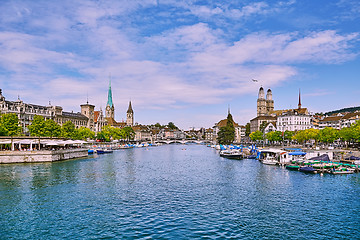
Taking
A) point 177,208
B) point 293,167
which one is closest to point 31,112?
point 293,167

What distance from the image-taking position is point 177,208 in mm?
28984

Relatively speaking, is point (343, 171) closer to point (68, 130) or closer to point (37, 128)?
point (37, 128)

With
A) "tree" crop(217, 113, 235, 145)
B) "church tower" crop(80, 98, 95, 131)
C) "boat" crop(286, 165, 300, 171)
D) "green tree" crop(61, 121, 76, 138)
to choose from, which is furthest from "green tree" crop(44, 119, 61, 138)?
"tree" crop(217, 113, 235, 145)

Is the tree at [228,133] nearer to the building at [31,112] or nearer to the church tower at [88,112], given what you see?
the church tower at [88,112]

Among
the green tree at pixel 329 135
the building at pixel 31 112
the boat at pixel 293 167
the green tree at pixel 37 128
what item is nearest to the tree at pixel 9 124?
the green tree at pixel 37 128

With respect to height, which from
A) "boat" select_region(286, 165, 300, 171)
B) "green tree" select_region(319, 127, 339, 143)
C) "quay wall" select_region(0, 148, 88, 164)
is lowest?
"boat" select_region(286, 165, 300, 171)

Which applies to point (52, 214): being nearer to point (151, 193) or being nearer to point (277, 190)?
point (151, 193)

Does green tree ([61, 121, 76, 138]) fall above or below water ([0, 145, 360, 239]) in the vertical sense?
above

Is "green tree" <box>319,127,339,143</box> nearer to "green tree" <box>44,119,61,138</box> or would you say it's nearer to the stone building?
"green tree" <box>44,119,61,138</box>

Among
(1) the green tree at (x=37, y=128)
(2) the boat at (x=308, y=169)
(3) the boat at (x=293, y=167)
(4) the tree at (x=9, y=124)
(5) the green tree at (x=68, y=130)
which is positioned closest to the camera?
(2) the boat at (x=308, y=169)

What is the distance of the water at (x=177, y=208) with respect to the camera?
2270 cm

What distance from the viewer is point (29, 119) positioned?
126000 mm

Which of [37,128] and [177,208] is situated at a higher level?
[37,128]

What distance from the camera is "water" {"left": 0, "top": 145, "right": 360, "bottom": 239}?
22.7 metres
